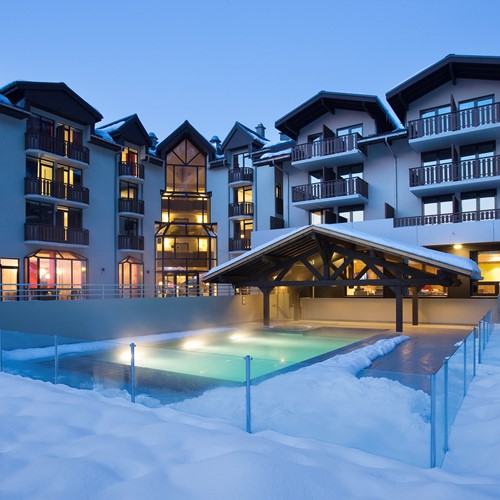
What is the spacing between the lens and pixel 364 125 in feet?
81.1

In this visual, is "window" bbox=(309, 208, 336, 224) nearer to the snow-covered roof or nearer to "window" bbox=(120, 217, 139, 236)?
"window" bbox=(120, 217, 139, 236)

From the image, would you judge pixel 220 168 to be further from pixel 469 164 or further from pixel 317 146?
pixel 469 164

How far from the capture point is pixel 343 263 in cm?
1820

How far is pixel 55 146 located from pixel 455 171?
1910cm

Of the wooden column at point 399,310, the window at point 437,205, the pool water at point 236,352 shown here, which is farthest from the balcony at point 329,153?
the pool water at point 236,352

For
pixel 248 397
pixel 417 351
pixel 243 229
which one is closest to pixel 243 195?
pixel 243 229

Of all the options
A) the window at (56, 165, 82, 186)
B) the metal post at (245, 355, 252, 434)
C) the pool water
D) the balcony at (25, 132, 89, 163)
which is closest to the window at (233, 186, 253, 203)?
the balcony at (25, 132, 89, 163)

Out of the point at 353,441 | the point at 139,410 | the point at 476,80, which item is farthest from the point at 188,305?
the point at 476,80

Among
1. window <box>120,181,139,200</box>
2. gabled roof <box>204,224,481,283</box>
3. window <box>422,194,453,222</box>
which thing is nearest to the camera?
gabled roof <box>204,224,481,283</box>

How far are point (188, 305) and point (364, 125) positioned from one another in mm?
13162

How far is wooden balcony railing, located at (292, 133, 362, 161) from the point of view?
77.9ft

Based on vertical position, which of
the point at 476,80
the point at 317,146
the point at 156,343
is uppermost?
the point at 476,80

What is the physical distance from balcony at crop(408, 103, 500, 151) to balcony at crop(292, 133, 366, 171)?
2.79 metres

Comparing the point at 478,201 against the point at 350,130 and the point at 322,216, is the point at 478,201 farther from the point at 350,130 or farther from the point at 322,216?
the point at 322,216
